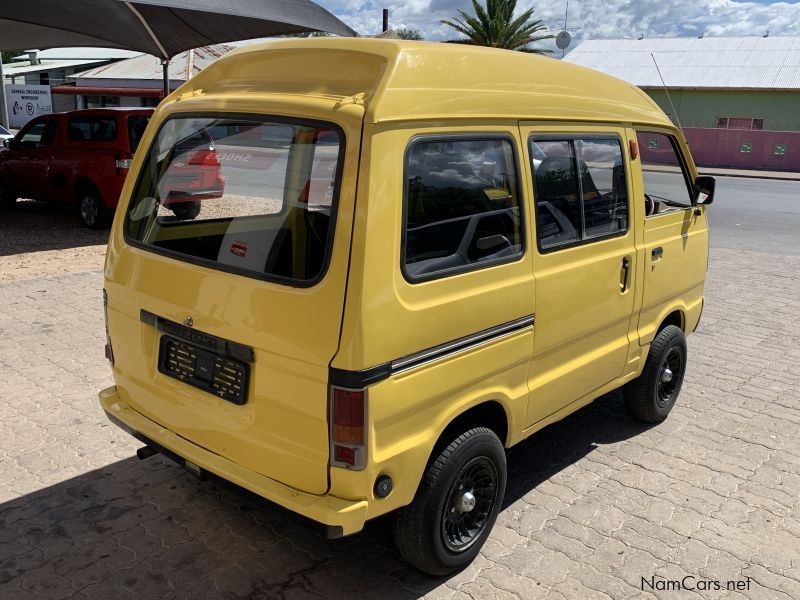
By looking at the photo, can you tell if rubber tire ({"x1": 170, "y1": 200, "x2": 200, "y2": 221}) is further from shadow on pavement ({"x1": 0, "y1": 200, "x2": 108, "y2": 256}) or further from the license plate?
shadow on pavement ({"x1": 0, "y1": 200, "x2": 108, "y2": 256})

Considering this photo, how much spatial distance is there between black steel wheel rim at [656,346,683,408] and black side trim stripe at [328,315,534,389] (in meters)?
1.96

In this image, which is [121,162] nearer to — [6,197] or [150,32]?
[6,197]

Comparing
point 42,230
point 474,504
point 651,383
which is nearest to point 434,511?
point 474,504

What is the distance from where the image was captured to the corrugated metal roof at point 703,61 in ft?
111

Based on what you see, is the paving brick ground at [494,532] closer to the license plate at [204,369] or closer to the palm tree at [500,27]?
the license plate at [204,369]

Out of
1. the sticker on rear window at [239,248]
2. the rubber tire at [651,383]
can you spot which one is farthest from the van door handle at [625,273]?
the sticker on rear window at [239,248]

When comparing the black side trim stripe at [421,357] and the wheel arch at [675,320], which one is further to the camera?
the wheel arch at [675,320]

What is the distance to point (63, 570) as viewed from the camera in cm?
309

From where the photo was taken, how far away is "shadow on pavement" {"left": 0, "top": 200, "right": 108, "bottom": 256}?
9672 millimetres

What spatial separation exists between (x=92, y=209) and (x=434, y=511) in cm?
957

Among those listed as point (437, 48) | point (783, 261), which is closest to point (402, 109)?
point (437, 48)

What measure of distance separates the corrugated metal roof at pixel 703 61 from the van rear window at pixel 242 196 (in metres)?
34.0

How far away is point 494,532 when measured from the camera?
3506 mm

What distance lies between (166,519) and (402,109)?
2359mm
